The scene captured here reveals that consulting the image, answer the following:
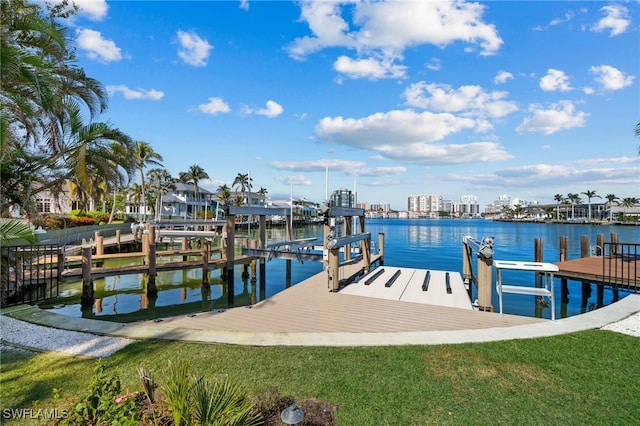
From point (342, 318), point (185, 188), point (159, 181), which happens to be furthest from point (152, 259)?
point (185, 188)

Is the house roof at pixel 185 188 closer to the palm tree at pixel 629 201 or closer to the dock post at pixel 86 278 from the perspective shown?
the dock post at pixel 86 278

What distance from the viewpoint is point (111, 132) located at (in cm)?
1230

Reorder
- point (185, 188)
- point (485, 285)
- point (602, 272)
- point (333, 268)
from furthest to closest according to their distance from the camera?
point (185, 188), point (602, 272), point (333, 268), point (485, 285)

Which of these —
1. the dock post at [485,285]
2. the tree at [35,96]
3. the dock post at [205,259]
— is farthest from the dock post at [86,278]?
the dock post at [485,285]

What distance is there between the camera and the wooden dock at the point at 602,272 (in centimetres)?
1150

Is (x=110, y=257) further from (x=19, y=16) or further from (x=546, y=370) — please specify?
(x=546, y=370)

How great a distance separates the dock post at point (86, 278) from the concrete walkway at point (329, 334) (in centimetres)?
549

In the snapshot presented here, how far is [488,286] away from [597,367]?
4.34 meters

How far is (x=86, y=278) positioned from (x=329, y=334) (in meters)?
11.3

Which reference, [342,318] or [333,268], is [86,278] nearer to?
[333,268]

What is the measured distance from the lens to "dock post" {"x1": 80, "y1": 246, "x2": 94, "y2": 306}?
1288 cm

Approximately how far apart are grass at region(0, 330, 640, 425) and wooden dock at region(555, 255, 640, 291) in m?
6.72

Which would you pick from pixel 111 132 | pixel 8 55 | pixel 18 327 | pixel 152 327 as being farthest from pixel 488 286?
pixel 111 132

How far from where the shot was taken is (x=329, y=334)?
6.91 m
